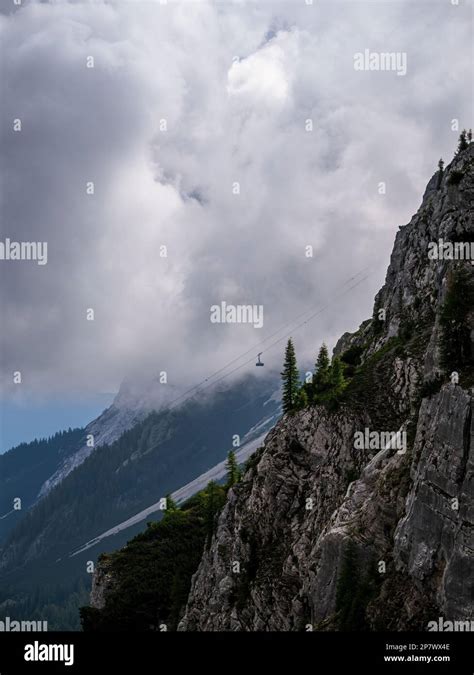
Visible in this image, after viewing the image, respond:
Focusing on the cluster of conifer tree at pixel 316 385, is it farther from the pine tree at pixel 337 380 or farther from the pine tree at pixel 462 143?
the pine tree at pixel 462 143

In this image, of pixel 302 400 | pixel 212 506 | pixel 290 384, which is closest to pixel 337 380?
pixel 302 400

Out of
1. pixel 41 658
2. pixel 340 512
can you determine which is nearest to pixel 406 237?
pixel 340 512

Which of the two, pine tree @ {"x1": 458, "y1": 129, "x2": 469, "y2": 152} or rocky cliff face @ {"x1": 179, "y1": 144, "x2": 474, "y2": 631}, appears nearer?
rocky cliff face @ {"x1": 179, "y1": 144, "x2": 474, "y2": 631}

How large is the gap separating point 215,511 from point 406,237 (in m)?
52.2

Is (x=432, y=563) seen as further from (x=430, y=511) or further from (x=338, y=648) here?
(x=338, y=648)

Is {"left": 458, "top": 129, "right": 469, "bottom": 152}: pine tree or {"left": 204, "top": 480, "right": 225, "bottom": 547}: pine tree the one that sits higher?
{"left": 458, "top": 129, "right": 469, "bottom": 152}: pine tree

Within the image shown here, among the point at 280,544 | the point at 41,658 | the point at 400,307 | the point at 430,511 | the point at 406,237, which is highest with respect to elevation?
the point at 406,237

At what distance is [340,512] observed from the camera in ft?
167

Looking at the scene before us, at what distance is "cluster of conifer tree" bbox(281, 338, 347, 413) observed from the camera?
68062 mm

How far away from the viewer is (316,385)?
72750mm

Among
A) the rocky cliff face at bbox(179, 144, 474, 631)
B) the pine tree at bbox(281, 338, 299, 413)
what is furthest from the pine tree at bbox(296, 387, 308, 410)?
the pine tree at bbox(281, 338, 299, 413)

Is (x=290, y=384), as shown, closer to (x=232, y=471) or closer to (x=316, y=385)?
(x=316, y=385)

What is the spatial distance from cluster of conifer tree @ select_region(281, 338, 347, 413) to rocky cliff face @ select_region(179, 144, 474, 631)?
1706 mm

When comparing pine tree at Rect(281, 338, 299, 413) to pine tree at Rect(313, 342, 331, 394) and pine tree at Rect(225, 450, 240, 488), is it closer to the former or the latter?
pine tree at Rect(313, 342, 331, 394)
